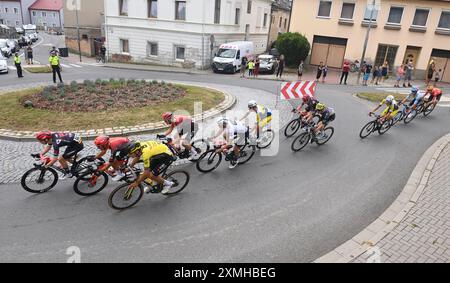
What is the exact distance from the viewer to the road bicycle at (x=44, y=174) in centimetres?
713

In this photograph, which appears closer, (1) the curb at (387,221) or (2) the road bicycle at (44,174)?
(1) the curb at (387,221)

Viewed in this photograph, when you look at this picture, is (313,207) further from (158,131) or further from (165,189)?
(158,131)

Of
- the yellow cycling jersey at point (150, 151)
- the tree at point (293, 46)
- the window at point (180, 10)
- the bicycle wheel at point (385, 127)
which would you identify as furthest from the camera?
the window at point (180, 10)

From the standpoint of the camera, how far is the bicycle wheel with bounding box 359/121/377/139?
38.4 feet

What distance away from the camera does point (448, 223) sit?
Answer: 6355 mm

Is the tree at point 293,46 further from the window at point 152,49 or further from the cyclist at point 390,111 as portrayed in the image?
the cyclist at point 390,111

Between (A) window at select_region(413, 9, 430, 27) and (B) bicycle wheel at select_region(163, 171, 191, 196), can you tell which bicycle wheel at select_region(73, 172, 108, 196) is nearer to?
(B) bicycle wheel at select_region(163, 171, 191, 196)

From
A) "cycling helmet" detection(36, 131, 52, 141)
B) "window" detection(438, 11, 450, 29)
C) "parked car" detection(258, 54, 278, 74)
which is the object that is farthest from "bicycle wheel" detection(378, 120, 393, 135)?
"window" detection(438, 11, 450, 29)

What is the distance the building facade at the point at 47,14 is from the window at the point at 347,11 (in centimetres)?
7659

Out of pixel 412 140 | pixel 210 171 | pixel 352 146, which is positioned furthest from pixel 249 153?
pixel 412 140

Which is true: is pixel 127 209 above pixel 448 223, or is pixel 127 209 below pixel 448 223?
below

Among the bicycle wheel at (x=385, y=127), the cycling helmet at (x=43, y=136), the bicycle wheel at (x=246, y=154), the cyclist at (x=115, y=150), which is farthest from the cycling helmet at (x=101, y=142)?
the bicycle wheel at (x=385, y=127)

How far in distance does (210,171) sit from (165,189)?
177cm

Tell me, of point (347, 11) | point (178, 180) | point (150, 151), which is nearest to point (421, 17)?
point (347, 11)
